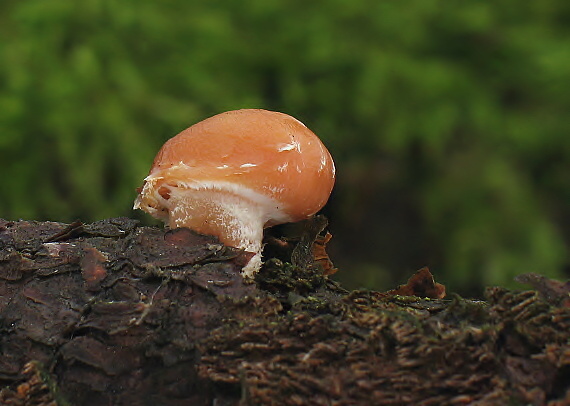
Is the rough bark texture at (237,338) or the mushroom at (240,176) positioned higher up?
the mushroom at (240,176)

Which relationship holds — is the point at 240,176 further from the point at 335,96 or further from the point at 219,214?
the point at 335,96

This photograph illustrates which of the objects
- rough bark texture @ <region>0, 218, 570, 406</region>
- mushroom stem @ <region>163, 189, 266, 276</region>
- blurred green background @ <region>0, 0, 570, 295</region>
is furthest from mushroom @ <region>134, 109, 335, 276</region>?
blurred green background @ <region>0, 0, 570, 295</region>

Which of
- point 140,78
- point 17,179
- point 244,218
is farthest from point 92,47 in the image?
point 244,218

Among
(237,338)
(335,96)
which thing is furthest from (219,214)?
(335,96)

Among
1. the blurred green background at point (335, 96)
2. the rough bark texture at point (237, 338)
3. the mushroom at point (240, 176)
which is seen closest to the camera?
the rough bark texture at point (237, 338)

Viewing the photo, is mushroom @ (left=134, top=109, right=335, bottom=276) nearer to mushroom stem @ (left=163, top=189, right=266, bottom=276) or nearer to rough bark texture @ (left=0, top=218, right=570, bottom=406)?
mushroom stem @ (left=163, top=189, right=266, bottom=276)

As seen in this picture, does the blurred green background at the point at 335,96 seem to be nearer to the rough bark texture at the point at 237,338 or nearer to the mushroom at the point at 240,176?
the mushroom at the point at 240,176

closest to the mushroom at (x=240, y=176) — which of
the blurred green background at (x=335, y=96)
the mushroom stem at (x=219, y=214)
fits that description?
the mushroom stem at (x=219, y=214)

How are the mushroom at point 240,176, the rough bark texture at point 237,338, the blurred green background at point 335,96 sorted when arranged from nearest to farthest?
the rough bark texture at point 237,338
the mushroom at point 240,176
the blurred green background at point 335,96
